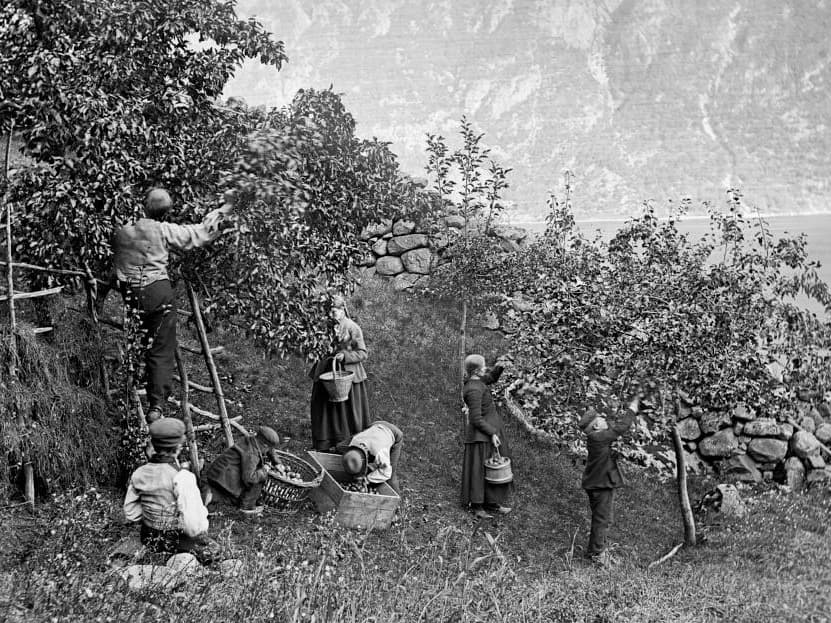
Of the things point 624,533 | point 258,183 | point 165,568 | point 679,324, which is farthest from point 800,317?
point 165,568

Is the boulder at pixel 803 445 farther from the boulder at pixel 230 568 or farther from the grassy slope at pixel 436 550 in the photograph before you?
the boulder at pixel 230 568

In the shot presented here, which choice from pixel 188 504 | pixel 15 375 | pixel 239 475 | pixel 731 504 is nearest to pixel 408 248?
pixel 731 504

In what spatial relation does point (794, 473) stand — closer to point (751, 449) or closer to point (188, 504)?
point (751, 449)

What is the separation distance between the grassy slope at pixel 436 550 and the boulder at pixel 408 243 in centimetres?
221

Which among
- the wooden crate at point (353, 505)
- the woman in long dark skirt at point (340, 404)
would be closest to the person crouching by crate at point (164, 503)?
the wooden crate at point (353, 505)

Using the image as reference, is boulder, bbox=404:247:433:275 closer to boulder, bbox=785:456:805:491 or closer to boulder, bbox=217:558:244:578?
boulder, bbox=785:456:805:491

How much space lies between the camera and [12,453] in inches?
253

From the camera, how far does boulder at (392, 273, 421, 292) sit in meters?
16.4

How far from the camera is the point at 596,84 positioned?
543 ft

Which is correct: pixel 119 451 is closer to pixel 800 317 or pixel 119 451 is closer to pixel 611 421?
pixel 611 421

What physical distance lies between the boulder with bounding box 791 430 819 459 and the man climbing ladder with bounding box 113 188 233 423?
1151 centimetres

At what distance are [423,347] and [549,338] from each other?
576 centimetres

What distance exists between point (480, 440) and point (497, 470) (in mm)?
434

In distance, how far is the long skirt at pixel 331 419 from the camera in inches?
364
